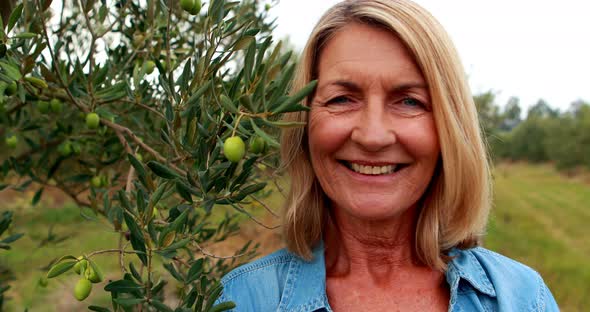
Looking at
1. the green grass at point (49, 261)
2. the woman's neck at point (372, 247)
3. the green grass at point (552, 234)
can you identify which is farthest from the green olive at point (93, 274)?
the green grass at point (552, 234)

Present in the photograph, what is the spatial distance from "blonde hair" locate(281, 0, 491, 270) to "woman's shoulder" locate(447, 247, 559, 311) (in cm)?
6

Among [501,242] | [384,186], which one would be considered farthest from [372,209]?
[501,242]

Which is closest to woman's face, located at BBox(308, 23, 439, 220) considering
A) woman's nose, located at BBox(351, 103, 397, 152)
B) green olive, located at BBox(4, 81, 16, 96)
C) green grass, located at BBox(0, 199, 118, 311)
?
woman's nose, located at BBox(351, 103, 397, 152)

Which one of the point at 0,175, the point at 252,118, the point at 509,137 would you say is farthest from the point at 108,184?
the point at 509,137

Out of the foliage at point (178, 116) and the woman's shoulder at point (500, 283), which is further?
the woman's shoulder at point (500, 283)

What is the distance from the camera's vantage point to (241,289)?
4.70 feet

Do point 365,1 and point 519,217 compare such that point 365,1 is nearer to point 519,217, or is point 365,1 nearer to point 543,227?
point 543,227

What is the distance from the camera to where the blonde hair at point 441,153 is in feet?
4.41

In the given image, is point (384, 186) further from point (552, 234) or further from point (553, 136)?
point (553, 136)

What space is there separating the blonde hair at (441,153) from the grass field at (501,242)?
0.51m

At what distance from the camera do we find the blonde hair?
52.9 inches

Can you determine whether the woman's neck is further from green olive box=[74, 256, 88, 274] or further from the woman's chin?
green olive box=[74, 256, 88, 274]

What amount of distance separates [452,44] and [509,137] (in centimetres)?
4022

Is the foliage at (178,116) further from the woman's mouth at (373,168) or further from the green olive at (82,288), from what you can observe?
the woman's mouth at (373,168)
